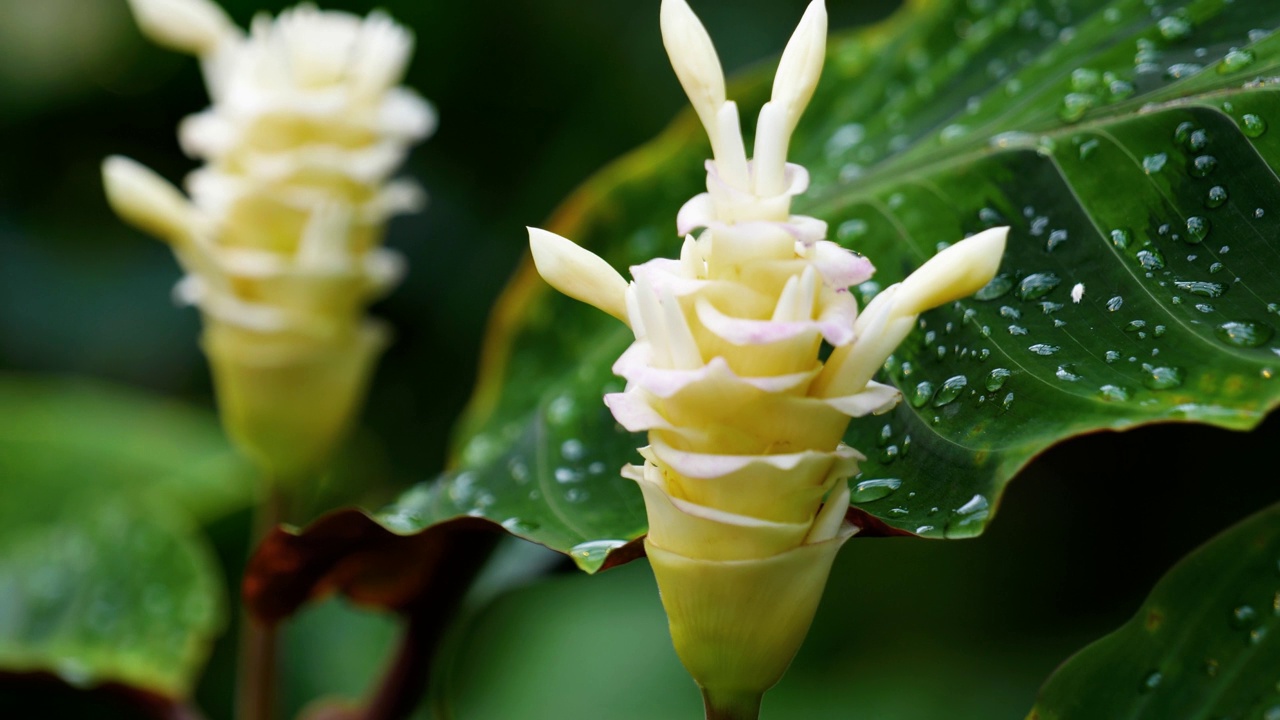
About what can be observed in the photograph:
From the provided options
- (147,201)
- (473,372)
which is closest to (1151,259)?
(147,201)

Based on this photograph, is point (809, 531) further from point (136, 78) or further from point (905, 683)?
point (136, 78)

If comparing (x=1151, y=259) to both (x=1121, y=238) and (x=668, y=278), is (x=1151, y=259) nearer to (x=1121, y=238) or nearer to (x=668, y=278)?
(x=1121, y=238)

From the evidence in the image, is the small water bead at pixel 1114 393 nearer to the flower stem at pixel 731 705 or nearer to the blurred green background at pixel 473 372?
the flower stem at pixel 731 705

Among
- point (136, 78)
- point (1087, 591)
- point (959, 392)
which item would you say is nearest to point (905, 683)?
point (1087, 591)

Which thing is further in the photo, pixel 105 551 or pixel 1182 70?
pixel 105 551

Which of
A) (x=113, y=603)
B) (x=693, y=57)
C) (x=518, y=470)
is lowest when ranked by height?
(x=113, y=603)

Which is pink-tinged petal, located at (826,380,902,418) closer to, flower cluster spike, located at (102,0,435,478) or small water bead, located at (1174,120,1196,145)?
small water bead, located at (1174,120,1196,145)
